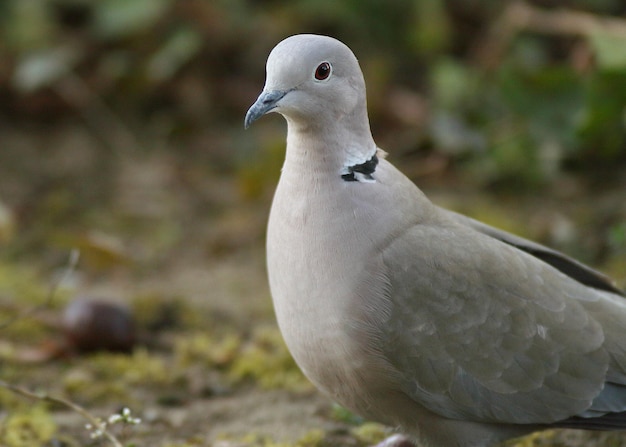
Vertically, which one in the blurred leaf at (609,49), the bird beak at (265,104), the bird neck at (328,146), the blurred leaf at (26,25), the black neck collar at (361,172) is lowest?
the black neck collar at (361,172)

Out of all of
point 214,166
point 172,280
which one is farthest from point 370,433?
point 214,166

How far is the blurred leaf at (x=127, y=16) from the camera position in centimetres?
605

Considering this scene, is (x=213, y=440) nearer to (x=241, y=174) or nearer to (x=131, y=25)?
(x=241, y=174)

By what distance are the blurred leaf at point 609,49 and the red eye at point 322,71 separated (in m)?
2.21

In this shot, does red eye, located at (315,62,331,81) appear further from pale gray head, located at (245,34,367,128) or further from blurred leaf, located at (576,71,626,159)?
blurred leaf, located at (576,71,626,159)

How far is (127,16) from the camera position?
605 cm

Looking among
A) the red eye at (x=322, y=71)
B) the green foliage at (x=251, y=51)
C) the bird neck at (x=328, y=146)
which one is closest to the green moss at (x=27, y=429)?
the bird neck at (x=328, y=146)

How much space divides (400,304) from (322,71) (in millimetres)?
759

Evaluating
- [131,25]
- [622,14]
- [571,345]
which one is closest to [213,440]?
[571,345]

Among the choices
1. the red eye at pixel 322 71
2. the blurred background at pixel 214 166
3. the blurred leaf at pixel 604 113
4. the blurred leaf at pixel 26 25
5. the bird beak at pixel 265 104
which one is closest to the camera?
the bird beak at pixel 265 104

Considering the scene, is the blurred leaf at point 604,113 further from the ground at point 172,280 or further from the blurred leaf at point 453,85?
the blurred leaf at point 453,85

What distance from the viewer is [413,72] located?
6.40 m

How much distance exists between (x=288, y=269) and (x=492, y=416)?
783 mm

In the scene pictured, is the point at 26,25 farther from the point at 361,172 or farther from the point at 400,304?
the point at 400,304
